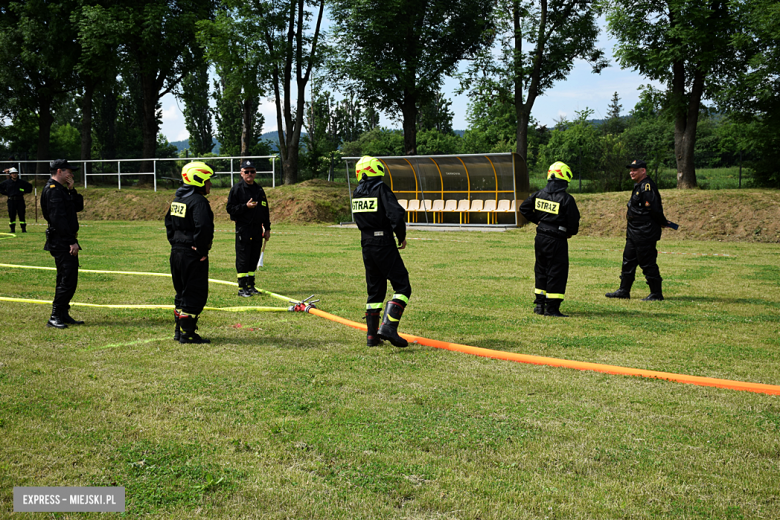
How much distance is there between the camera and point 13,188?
20.9 meters

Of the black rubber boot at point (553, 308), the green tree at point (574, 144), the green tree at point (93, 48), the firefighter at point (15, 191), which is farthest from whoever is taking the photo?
the green tree at point (574, 144)

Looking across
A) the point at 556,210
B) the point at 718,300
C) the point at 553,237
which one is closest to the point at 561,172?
the point at 556,210

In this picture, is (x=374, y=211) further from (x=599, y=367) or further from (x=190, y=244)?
(x=599, y=367)

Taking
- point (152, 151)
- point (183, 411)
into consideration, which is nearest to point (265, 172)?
point (152, 151)

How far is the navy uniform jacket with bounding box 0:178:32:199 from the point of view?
20.7 m

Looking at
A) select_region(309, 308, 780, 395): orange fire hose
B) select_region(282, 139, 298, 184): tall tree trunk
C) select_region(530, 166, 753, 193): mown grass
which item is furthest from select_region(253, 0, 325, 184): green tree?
select_region(309, 308, 780, 395): orange fire hose

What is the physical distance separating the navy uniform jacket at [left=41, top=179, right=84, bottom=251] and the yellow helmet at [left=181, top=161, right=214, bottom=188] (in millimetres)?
1722

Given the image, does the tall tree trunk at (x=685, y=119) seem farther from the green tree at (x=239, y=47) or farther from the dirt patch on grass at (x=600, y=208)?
the green tree at (x=239, y=47)

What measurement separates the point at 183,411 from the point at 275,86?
3348 cm

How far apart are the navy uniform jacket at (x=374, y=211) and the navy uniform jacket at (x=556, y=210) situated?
8.81ft

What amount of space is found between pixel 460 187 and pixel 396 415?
25.2m

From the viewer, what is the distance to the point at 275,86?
3591 centimetres

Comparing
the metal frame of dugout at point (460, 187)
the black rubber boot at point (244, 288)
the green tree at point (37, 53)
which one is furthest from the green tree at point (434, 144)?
the black rubber boot at point (244, 288)

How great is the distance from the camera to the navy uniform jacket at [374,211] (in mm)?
6785
